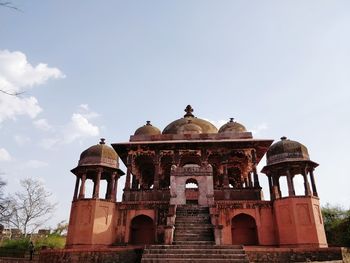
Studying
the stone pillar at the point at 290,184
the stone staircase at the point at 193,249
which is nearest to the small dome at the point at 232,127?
the stone pillar at the point at 290,184

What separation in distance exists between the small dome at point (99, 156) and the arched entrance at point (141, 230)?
3.85 meters

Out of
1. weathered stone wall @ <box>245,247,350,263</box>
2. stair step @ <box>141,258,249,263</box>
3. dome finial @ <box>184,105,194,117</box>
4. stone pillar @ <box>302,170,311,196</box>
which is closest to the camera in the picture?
stair step @ <box>141,258,249,263</box>

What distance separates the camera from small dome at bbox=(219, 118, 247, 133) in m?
25.5

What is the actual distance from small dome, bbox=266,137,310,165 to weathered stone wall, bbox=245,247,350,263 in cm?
627

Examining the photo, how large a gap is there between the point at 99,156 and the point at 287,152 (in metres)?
11.8

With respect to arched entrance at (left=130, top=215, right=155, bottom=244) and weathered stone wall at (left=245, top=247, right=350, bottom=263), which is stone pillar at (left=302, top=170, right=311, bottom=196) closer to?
weathered stone wall at (left=245, top=247, right=350, bottom=263)

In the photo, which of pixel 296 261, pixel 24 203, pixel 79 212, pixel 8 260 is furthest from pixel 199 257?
pixel 24 203

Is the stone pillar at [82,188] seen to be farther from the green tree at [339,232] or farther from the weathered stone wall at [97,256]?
the green tree at [339,232]

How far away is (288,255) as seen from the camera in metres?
13.0

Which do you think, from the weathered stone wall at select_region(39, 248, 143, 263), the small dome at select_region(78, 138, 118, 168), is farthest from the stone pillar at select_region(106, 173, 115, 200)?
the weathered stone wall at select_region(39, 248, 143, 263)

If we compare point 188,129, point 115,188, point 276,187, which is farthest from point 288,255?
point 188,129

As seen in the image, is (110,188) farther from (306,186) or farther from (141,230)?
(306,186)

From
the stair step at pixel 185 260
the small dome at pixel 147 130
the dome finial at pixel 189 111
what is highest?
the dome finial at pixel 189 111

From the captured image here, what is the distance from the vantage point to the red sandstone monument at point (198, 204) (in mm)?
16375
